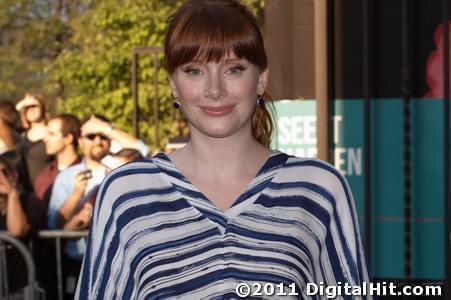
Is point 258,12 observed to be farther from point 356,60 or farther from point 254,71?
point 254,71

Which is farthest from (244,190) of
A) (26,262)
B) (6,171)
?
(6,171)

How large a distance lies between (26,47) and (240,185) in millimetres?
15228

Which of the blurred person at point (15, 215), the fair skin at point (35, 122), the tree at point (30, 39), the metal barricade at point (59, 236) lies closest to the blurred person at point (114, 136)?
the fair skin at point (35, 122)

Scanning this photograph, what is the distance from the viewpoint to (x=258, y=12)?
13.6 metres

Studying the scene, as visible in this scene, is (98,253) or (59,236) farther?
(59,236)

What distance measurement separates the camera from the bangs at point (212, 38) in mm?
2262

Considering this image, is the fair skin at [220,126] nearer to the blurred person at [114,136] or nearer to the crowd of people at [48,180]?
the crowd of people at [48,180]

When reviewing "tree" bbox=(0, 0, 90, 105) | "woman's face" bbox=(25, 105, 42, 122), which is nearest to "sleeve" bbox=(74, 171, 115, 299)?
"woman's face" bbox=(25, 105, 42, 122)

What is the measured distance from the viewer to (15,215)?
235 inches

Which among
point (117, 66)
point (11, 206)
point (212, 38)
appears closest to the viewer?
point (212, 38)

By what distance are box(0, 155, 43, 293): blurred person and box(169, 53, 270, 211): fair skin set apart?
374 centimetres

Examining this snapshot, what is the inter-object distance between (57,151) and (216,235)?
4.25m

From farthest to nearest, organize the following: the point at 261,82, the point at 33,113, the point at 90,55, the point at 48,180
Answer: the point at 90,55 < the point at 33,113 < the point at 48,180 < the point at 261,82

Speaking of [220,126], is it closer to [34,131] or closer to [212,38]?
[212,38]
